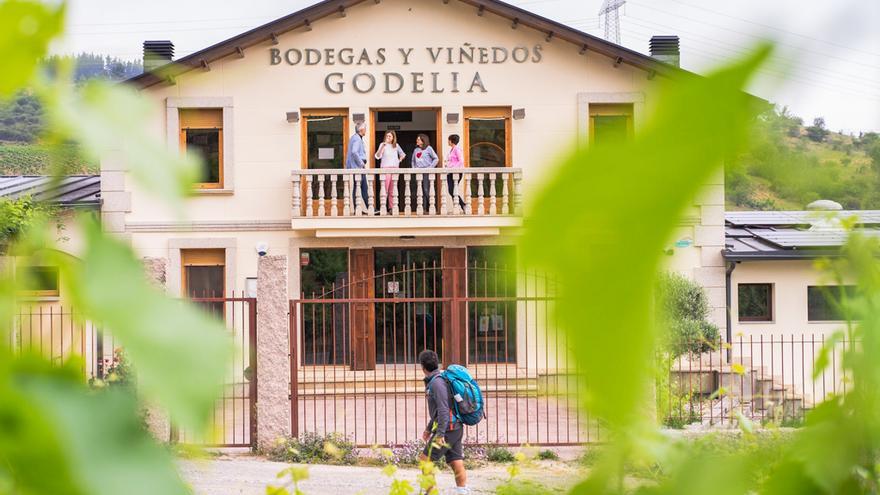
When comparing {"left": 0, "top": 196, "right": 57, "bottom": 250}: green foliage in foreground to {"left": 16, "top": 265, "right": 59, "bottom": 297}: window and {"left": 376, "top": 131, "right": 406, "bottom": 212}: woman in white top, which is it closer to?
{"left": 16, "top": 265, "right": 59, "bottom": 297}: window

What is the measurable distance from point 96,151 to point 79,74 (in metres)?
0.03

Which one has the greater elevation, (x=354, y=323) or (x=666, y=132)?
(x=666, y=132)

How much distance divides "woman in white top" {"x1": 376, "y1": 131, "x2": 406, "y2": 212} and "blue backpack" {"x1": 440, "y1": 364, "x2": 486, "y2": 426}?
5.46 meters

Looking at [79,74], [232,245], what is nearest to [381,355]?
[232,245]

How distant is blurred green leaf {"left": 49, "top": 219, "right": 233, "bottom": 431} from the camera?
0.12 meters

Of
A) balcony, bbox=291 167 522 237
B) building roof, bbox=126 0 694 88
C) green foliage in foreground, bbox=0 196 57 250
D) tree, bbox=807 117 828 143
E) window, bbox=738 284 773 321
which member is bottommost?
window, bbox=738 284 773 321

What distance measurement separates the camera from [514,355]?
35.8ft

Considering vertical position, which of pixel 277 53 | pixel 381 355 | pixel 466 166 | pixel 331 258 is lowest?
pixel 381 355

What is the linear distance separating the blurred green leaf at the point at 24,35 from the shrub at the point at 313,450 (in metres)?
6.62

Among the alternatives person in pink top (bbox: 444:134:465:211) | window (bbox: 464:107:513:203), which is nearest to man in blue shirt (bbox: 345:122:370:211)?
person in pink top (bbox: 444:134:465:211)

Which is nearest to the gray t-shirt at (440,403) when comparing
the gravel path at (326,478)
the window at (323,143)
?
the gravel path at (326,478)

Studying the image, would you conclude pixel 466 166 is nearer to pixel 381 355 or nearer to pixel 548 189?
pixel 381 355

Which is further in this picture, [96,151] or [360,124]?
[360,124]

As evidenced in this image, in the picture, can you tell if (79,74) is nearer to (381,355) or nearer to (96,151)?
(96,151)
